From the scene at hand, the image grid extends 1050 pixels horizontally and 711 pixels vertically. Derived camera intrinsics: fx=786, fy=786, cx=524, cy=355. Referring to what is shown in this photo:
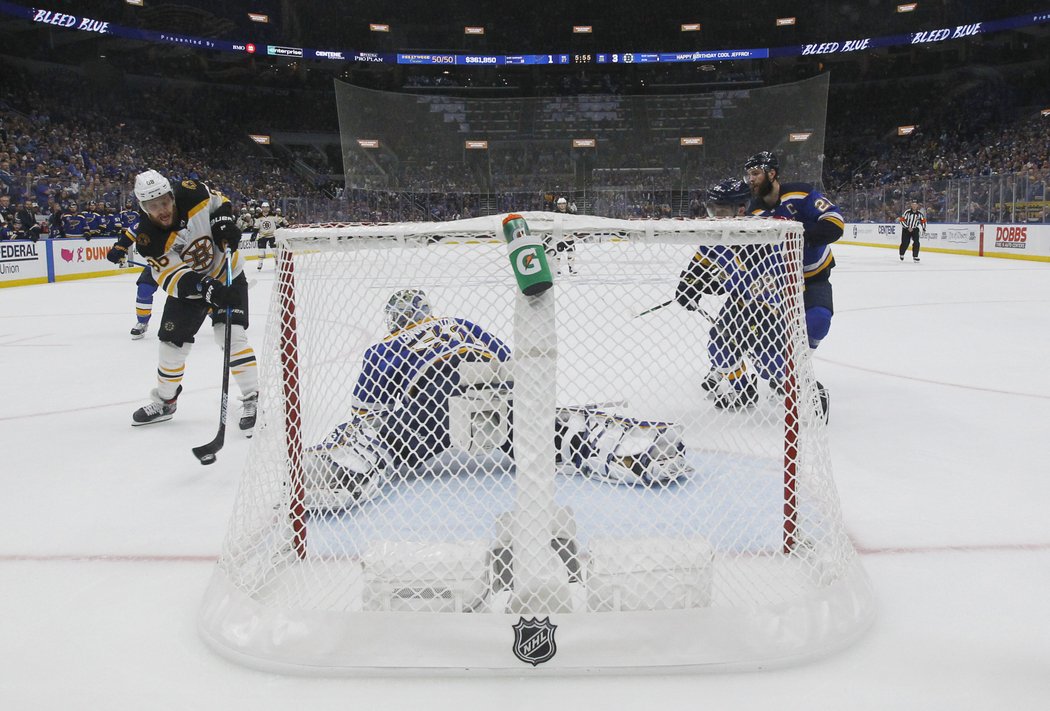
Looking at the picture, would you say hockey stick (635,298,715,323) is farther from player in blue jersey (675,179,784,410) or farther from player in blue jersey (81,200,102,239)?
player in blue jersey (81,200,102,239)

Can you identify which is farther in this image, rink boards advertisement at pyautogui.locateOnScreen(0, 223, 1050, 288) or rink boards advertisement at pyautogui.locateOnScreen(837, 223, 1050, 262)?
rink boards advertisement at pyautogui.locateOnScreen(837, 223, 1050, 262)

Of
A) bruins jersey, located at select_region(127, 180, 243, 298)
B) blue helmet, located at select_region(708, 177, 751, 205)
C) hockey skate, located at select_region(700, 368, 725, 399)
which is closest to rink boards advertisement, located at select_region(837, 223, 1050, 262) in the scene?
blue helmet, located at select_region(708, 177, 751, 205)

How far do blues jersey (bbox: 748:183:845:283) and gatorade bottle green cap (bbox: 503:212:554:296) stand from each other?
2152 millimetres

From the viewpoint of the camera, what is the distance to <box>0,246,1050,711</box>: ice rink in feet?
4.58

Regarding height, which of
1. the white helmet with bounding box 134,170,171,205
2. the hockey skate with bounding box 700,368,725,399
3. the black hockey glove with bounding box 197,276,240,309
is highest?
the white helmet with bounding box 134,170,171,205

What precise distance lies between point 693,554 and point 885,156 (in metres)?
28.0

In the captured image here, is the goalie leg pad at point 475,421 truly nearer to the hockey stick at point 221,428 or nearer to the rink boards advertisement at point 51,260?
the hockey stick at point 221,428

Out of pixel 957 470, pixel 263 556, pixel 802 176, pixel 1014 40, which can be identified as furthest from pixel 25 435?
pixel 1014 40

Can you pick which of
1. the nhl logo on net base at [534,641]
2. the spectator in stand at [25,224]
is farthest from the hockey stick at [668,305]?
the spectator in stand at [25,224]

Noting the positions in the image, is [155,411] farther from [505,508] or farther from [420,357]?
[505,508]

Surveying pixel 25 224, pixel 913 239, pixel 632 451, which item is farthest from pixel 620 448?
pixel 913 239

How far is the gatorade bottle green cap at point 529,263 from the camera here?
1.39m

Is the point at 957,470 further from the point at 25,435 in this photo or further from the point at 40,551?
the point at 25,435

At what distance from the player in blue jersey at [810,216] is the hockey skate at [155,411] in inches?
105
